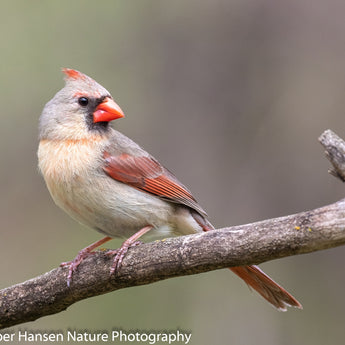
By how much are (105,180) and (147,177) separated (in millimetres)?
344

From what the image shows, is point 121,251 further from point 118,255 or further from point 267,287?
point 267,287

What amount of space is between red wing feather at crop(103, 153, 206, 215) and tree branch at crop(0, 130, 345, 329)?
22.0 inches

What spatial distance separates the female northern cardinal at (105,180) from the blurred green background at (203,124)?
4.75 ft

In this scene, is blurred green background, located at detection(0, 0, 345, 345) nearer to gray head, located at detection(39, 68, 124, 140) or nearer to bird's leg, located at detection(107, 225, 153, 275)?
gray head, located at detection(39, 68, 124, 140)

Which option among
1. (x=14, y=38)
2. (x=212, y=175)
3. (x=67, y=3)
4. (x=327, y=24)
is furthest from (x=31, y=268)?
(x=327, y=24)

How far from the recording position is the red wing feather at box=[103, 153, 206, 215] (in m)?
4.09

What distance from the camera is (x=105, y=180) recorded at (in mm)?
4004

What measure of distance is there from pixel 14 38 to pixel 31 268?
2251 millimetres

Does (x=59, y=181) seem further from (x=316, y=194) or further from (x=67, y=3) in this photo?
(x=67, y=3)

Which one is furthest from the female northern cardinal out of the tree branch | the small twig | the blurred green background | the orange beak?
the blurred green background

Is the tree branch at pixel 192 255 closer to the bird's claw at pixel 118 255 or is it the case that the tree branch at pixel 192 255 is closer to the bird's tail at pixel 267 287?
the bird's claw at pixel 118 255

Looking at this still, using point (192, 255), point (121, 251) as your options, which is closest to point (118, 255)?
point (121, 251)

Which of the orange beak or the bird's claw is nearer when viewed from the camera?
the bird's claw

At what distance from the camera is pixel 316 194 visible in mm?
5453
